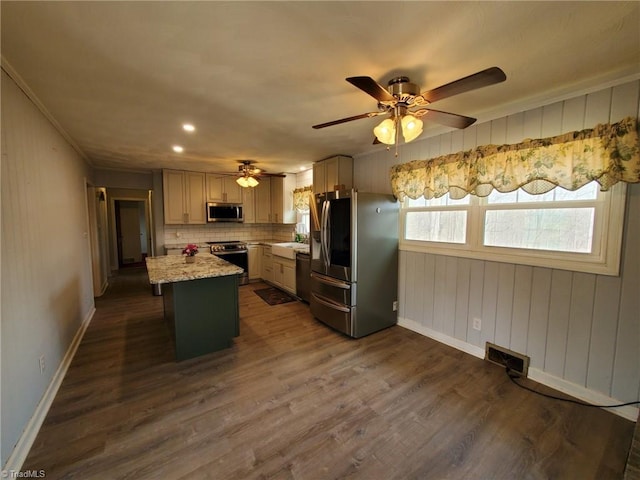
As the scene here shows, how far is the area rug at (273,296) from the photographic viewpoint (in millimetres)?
4363

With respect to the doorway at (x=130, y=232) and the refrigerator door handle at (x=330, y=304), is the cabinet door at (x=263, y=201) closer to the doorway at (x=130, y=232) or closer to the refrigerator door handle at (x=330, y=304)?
the refrigerator door handle at (x=330, y=304)

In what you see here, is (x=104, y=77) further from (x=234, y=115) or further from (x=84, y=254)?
(x=84, y=254)

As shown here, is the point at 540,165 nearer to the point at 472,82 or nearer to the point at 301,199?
the point at 472,82

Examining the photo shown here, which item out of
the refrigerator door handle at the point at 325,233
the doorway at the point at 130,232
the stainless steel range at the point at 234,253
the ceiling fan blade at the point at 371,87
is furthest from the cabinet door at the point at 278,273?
the doorway at the point at 130,232

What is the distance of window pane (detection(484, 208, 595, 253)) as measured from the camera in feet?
6.57

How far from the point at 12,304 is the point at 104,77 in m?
1.59

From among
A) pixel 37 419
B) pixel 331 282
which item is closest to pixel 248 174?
pixel 331 282

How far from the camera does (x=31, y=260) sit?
1844mm

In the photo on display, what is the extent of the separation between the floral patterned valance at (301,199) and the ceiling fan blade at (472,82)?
11.6 feet

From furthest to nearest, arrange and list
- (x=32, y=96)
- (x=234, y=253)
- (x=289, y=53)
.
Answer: (x=234, y=253), (x=32, y=96), (x=289, y=53)

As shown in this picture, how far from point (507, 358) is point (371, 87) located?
2677 mm

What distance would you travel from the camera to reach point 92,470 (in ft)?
4.66

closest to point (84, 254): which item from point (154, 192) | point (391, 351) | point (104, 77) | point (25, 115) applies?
point (154, 192)

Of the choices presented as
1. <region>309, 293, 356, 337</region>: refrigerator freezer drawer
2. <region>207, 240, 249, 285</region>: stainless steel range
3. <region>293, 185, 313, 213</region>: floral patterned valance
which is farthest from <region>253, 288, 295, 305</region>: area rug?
<region>293, 185, 313, 213</region>: floral patterned valance
